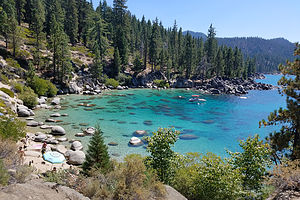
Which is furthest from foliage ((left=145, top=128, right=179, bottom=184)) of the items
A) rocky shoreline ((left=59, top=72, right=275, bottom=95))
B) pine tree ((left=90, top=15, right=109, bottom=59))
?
pine tree ((left=90, top=15, right=109, bottom=59))

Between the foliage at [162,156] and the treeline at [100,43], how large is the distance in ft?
169

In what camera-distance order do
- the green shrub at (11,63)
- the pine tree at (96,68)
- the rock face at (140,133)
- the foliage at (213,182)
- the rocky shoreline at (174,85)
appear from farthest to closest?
the pine tree at (96,68) → the rocky shoreline at (174,85) → the green shrub at (11,63) → the rock face at (140,133) → the foliage at (213,182)

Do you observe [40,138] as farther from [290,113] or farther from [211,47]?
[211,47]

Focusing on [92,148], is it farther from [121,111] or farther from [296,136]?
[121,111]

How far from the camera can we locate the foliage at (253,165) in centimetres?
1280

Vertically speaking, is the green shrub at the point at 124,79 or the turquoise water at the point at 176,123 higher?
the green shrub at the point at 124,79

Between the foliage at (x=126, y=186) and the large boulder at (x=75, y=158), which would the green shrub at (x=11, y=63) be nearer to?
the large boulder at (x=75, y=158)

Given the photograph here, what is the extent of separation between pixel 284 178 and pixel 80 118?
3131 cm

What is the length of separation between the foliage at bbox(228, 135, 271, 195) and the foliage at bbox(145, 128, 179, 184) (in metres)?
5.15

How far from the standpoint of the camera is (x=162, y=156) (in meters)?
13.4

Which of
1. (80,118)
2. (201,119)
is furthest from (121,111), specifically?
(201,119)

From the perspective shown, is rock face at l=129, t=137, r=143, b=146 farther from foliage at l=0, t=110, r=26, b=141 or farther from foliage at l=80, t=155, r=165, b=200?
foliage at l=80, t=155, r=165, b=200

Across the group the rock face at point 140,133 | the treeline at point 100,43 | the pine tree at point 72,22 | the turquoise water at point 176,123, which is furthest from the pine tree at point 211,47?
the rock face at point 140,133

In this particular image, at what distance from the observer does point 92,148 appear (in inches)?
526
